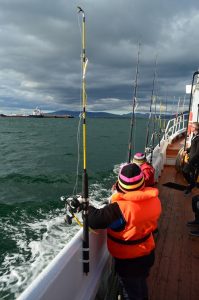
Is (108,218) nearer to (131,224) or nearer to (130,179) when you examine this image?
(131,224)

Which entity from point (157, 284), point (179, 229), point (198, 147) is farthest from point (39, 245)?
point (198, 147)

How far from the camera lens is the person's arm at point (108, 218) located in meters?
2.38

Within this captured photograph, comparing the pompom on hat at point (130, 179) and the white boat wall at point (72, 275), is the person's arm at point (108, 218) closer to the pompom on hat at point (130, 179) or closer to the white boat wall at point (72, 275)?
the pompom on hat at point (130, 179)

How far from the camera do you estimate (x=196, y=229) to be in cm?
480

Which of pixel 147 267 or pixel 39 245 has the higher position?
pixel 147 267

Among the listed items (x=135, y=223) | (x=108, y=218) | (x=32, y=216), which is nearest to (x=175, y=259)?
(x=135, y=223)

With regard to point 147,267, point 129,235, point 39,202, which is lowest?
point 39,202

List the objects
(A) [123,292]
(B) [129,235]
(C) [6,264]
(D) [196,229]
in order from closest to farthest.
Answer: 1. (B) [129,235]
2. (A) [123,292]
3. (D) [196,229]
4. (C) [6,264]

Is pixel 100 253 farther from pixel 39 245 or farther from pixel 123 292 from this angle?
pixel 39 245

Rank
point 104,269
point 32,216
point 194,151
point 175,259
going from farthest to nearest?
point 32,216
point 194,151
point 175,259
point 104,269

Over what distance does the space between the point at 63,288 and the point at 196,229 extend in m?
3.14

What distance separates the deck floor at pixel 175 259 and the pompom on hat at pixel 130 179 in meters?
1.51

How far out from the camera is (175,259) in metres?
3.92

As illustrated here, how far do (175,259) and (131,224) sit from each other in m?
1.89
